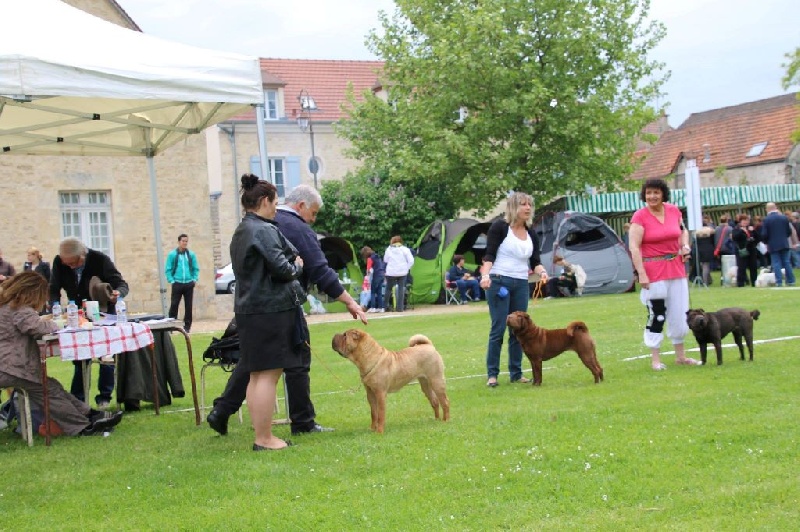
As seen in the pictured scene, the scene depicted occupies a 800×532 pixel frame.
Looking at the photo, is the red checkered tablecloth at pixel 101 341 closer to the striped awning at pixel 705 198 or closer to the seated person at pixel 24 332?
the seated person at pixel 24 332

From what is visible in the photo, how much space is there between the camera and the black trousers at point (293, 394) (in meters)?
7.02

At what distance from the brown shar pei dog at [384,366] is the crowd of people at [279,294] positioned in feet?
0.81

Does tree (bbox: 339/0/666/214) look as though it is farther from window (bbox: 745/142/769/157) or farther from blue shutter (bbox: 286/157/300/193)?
window (bbox: 745/142/769/157)

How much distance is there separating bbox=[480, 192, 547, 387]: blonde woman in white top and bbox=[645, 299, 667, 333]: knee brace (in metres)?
1.18

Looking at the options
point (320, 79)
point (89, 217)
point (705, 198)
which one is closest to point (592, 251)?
point (705, 198)

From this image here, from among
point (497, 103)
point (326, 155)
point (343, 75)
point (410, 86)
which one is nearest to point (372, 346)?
point (497, 103)

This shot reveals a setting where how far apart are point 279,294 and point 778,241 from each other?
18259 millimetres

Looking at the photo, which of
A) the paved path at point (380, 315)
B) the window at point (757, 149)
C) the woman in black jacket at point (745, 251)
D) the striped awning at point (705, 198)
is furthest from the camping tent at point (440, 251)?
the window at point (757, 149)

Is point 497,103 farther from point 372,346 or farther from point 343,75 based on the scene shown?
point 372,346

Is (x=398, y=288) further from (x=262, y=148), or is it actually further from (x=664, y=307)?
(x=262, y=148)

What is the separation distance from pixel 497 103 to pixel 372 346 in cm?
2291

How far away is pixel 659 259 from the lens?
9312 mm

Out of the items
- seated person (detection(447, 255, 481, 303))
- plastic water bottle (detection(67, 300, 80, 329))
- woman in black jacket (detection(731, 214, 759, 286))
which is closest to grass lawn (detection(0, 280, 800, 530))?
plastic water bottle (detection(67, 300, 80, 329))

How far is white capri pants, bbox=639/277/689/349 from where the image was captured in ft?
30.6
